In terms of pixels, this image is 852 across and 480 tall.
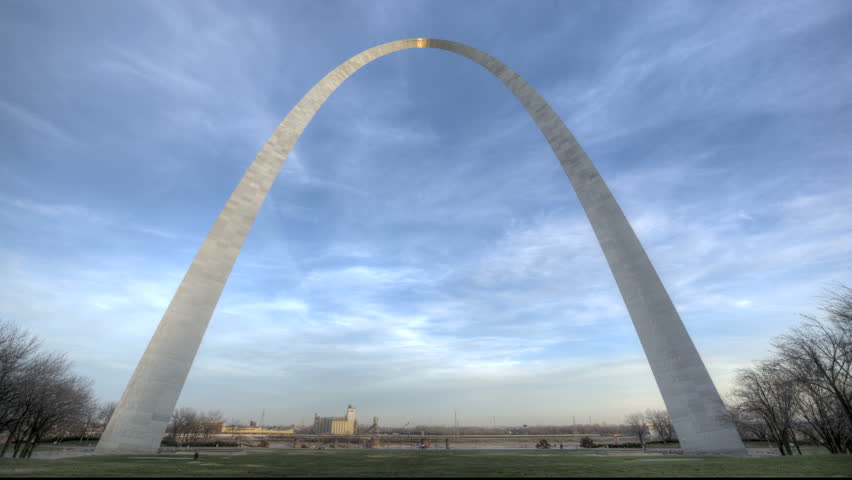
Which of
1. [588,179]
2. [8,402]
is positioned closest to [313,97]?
[588,179]

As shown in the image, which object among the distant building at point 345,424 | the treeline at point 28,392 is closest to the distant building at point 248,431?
the distant building at point 345,424

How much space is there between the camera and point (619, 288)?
20.1 meters

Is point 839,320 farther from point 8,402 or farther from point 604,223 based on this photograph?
point 8,402

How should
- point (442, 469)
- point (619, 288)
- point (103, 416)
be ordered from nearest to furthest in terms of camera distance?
point (442, 469) → point (619, 288) → point (103, 416)

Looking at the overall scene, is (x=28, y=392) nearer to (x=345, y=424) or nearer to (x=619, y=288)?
(x=619, y=288)

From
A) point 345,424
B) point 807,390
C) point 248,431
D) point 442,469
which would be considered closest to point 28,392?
point 442,469

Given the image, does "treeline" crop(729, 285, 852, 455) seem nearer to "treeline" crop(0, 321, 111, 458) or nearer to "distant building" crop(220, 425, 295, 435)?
"treeline" crop(0, 321, 111, 458)

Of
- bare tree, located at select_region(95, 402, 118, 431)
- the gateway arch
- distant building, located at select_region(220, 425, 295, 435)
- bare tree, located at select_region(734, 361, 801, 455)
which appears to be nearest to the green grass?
the gateway arch

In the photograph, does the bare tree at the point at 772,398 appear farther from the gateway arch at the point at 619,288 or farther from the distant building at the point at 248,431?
the distant building at the point at 248,431

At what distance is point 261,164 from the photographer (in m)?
24.0

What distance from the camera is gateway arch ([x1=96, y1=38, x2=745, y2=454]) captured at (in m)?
16.5

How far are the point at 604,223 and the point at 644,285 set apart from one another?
3.99m

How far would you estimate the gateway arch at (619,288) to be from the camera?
16453 mm

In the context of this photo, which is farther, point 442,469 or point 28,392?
point 28,392
